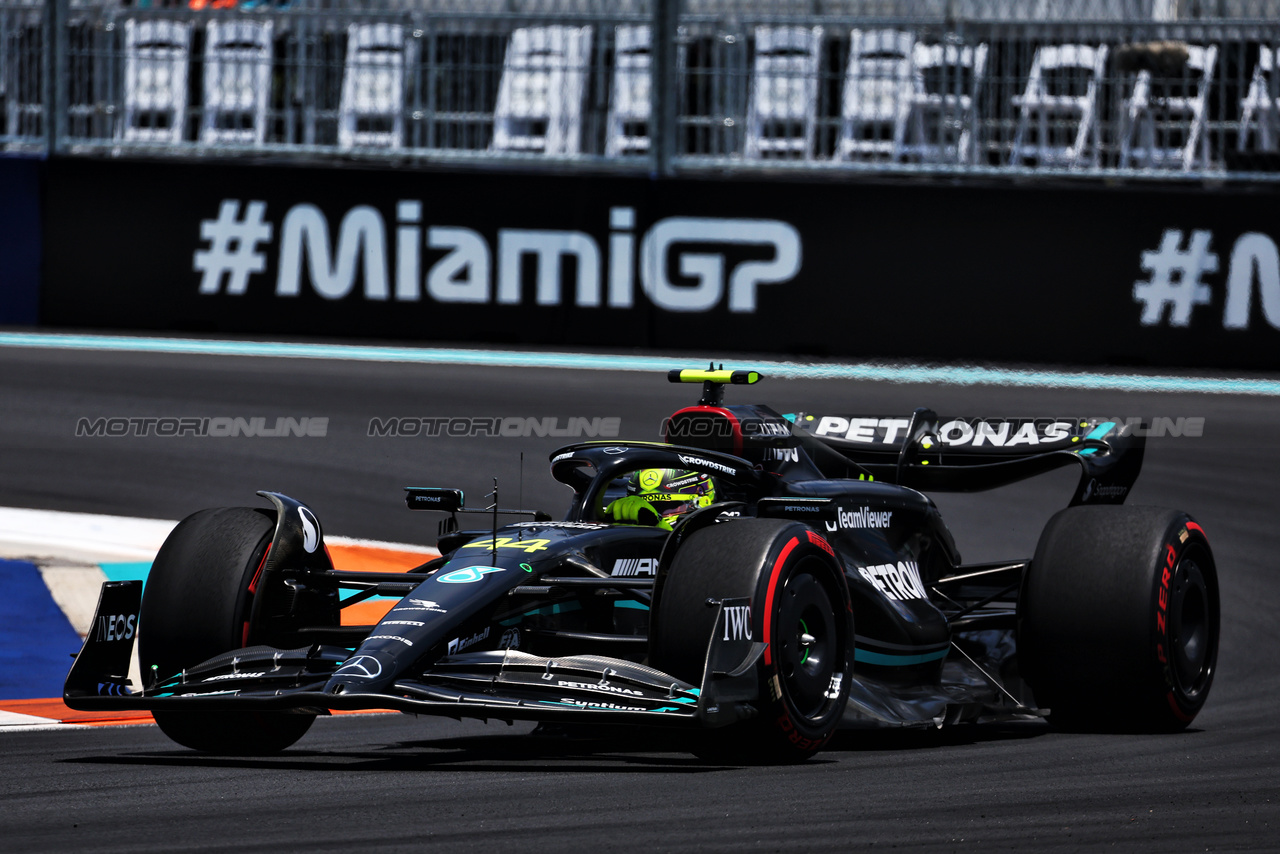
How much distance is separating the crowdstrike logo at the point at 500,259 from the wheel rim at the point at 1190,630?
492 centimetres

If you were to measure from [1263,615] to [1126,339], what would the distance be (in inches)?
106

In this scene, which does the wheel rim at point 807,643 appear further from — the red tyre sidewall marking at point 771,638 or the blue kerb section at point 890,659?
the blue kerb section at point 890,659

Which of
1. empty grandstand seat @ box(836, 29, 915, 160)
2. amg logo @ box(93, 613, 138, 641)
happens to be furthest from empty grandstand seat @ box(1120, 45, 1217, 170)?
amg logo @ box(93, 613, 138, 641)

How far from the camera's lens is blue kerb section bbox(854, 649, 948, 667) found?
21.5 feet

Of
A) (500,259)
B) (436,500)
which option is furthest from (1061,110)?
(436,500)

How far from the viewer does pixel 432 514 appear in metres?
10.5

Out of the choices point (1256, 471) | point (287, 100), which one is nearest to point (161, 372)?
point (287, 100)

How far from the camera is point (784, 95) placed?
12000 mm

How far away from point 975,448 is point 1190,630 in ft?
4.53

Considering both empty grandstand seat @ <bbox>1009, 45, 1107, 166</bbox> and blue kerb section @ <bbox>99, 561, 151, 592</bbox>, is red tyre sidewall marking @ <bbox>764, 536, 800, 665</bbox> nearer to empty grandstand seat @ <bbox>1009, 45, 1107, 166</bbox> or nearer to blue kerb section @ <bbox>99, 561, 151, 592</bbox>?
blue kerb section @ <bbox>99, 561, 151, 592</bbox>

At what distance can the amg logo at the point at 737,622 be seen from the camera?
5.41 m

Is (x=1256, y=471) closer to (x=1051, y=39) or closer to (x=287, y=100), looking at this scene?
(x=1051, y=39)

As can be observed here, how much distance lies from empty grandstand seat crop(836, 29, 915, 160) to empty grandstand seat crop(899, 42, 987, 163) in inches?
2.3

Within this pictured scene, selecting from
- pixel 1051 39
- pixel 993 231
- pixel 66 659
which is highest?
pixel 1051 39
